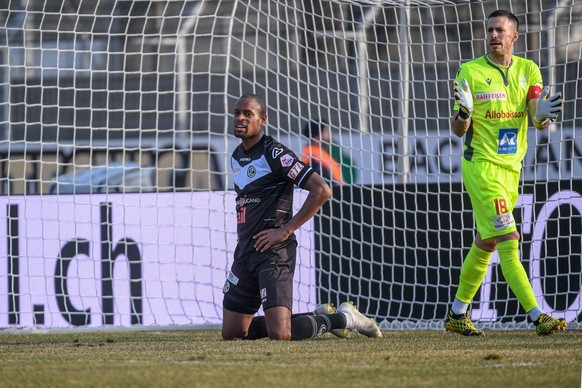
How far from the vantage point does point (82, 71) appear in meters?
8.62

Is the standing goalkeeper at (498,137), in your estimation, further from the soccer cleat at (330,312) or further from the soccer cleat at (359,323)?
the soccer cleat at (330,312)

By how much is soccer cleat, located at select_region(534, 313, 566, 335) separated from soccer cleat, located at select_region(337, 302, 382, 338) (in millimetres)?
1020

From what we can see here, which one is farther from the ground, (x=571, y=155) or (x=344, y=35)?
(x=344, y=35)

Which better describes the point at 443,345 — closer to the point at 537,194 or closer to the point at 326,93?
the point at 537,194

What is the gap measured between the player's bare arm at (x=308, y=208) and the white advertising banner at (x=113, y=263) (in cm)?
195

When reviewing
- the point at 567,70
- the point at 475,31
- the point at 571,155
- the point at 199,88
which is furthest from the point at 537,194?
the point at 199,88

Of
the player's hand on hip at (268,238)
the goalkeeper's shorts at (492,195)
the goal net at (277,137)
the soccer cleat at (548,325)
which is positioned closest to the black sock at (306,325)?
the player's hand on hip at (268,238)

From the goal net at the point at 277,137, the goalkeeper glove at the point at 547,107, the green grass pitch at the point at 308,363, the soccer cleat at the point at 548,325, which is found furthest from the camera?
the goal net at the point at 277,137

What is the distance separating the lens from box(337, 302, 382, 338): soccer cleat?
249 inches

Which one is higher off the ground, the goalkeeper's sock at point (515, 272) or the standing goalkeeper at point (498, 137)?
the standing goalkeeper at point (498, 137)

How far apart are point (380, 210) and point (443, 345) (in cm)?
268

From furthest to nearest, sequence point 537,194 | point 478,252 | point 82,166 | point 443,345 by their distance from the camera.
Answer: point 82,166, point 537,194, point 478,252, point 443,345

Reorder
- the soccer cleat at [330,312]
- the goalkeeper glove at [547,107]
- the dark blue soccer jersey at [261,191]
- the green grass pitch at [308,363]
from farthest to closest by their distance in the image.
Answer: the soccer cleat at [330,312] < the dark blue soccer jersey at [261,191] < the goalkeeper glove at [547,107] < the green grass pitch at [308,363]

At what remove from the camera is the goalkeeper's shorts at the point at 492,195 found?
6.05 meters
